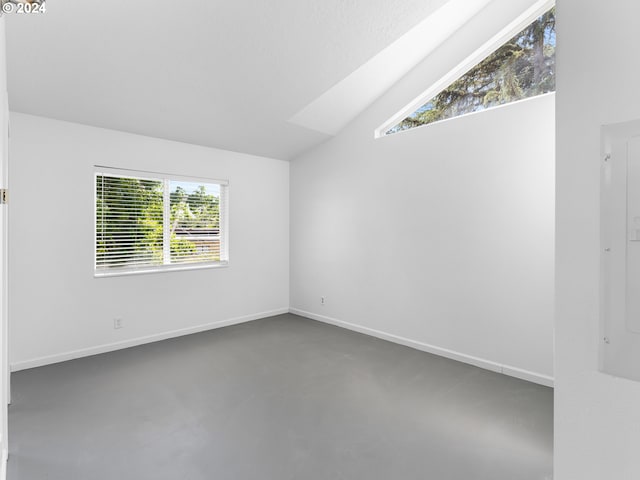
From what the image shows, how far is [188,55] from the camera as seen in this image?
2.83 metres

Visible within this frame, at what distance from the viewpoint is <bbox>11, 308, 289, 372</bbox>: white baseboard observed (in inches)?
130

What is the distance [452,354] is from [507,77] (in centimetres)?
282

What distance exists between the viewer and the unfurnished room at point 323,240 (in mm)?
924

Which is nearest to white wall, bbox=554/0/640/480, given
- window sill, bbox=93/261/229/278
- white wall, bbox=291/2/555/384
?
white wall, bbox=291/2/555/384

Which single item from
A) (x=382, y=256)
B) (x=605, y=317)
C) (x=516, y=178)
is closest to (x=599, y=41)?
(x=605, y=317)

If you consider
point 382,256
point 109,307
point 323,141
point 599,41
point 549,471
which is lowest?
point 549,471

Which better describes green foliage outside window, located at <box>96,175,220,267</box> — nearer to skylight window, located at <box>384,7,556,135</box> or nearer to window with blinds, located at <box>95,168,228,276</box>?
window with blinds, located at <box>95,168,228,276</box>

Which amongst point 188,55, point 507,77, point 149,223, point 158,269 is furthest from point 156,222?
point 507,77

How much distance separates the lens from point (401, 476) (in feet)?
6.21

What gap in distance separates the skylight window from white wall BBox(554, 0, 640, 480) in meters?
2.51

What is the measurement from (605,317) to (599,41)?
705 mm

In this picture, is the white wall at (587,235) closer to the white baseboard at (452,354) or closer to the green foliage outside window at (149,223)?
the white baseboard at (452,354)

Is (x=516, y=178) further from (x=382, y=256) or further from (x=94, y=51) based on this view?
(x=94, y=51)

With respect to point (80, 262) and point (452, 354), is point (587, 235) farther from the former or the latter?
point (80, 262)
